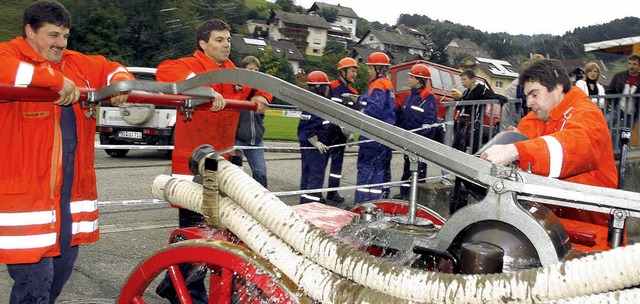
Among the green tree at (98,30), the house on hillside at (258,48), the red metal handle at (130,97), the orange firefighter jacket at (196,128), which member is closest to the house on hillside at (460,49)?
the house on hillside at (258,48)

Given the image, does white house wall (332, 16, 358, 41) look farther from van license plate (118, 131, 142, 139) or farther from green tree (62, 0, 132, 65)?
van license plate (118, 131, 142, 139)

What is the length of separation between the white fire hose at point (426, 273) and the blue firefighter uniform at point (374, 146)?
17.5 ft

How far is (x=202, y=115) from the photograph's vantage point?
13.4ft

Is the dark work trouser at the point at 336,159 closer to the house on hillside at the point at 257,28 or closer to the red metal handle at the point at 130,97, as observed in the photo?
the red metal handle at the point at 130,97

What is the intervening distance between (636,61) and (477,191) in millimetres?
7779

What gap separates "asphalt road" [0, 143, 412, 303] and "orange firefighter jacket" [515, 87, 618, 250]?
1.68m

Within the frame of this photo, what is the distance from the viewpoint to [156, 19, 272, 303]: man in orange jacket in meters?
3.92

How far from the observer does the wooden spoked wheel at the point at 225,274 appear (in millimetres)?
2272

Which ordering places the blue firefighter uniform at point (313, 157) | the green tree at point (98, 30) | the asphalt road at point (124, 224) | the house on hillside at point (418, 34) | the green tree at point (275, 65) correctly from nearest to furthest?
the asphalt road at point (124, 224) → the blue firefighter uniform at point (313, 157) → the house on hillside at point (418, 34) → the green tree at point (275, 65) → the green tree at point (98, 30)

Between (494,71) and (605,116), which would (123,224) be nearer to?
(605,116)

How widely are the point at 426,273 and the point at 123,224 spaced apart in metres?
5.07

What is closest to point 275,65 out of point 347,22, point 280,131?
point 280,131

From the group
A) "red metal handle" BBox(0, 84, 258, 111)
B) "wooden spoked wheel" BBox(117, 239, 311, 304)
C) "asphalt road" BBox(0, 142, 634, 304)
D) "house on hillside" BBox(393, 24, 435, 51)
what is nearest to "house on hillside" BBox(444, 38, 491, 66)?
"house on hillside" BBox(393, 24, 435, 51)

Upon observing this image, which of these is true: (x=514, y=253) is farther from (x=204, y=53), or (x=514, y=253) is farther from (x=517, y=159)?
(x=204, y=53)
